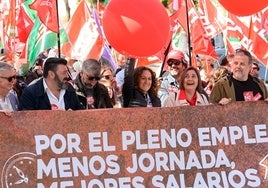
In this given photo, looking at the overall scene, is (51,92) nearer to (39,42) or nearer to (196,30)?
(39,42)

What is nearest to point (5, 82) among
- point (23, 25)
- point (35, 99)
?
point (35, 99)

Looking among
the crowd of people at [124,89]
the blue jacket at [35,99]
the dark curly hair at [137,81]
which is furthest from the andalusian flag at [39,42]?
the blue jacket at [35,99]

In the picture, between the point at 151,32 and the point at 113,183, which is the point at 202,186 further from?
the point at 151,32

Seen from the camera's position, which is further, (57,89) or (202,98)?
(202,98)

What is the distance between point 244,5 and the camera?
22.9ft

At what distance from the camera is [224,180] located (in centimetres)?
530

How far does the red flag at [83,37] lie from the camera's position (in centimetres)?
973

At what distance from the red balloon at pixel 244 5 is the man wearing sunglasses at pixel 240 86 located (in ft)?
2.02

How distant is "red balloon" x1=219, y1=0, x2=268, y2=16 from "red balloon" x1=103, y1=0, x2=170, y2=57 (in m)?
0.89

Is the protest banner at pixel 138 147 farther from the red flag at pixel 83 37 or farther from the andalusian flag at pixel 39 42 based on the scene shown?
the andalusian flag at pixel 39 42

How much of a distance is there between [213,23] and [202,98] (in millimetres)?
4508

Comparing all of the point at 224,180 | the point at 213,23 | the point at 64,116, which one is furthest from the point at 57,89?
the point at 213,23

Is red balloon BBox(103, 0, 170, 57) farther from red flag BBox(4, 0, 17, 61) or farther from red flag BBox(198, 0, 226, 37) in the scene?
red flag BBox(198, 0, 226, 37)

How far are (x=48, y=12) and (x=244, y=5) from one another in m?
3.07
